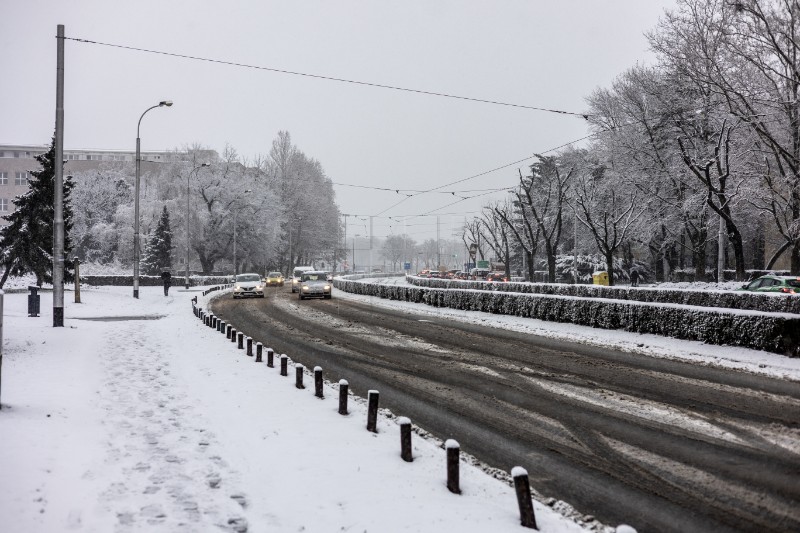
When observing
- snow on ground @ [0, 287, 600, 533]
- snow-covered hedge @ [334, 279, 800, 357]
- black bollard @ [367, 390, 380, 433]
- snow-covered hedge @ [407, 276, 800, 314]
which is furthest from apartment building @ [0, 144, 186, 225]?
black bollard @ [367, 390, 380, 433]

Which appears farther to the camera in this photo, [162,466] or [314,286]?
[314,286]

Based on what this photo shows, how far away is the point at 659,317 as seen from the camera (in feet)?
55.0

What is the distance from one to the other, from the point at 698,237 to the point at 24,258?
130 ft

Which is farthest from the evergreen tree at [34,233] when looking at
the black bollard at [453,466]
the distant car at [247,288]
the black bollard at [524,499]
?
the black bollard at [524,499]

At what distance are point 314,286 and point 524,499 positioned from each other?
33.2 metres

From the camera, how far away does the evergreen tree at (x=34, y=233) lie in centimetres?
3278

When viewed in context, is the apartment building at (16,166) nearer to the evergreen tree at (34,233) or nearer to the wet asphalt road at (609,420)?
the evergreen tree at (34,233)

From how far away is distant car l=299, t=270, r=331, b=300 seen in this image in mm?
37438

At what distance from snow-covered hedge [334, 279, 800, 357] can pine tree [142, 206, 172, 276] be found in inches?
1695

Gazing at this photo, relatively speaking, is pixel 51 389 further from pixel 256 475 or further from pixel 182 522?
pixel 182 522

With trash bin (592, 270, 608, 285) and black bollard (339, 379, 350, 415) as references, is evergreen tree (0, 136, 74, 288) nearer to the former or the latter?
black bollard (339, 379, 350, 415)

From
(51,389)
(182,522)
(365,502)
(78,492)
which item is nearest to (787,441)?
(365,502)

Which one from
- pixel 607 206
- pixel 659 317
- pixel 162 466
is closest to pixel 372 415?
pixel 162 466

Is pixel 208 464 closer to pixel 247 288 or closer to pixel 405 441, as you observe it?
pixel 405 441
